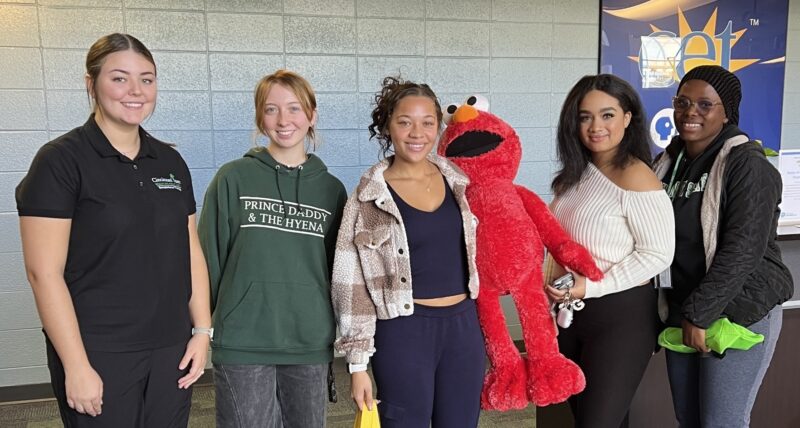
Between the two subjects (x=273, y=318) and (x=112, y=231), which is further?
(x=273, y=318)

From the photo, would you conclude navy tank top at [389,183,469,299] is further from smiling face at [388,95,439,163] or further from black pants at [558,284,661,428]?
black pants at [558,284,661,428]

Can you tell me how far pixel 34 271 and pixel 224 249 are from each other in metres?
0.47

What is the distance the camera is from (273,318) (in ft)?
5.14

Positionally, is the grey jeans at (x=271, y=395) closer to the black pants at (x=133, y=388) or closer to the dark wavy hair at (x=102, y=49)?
the black pants at (x=133, y=388)

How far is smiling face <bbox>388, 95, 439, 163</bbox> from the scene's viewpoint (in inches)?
62.1

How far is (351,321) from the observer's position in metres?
1.53

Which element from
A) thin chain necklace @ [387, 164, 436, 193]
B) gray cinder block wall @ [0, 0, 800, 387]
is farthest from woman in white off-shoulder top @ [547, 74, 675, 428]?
gray cinder block wall @ [0, 0, 800, 387]

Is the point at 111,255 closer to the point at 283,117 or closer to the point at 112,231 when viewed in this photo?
the point at 112,231

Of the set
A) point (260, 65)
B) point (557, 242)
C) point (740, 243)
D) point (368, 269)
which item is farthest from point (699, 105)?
point (260, 65)

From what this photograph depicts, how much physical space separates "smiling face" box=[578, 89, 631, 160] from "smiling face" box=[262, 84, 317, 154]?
2.67 feet

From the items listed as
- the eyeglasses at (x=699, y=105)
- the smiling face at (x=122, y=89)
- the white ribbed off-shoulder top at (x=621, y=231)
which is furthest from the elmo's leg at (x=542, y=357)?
the smiling face at (x=122, y=89)

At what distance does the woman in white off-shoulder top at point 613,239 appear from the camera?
1.64 metres

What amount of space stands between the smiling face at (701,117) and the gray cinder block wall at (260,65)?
1851 mm

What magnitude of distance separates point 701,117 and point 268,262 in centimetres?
129
